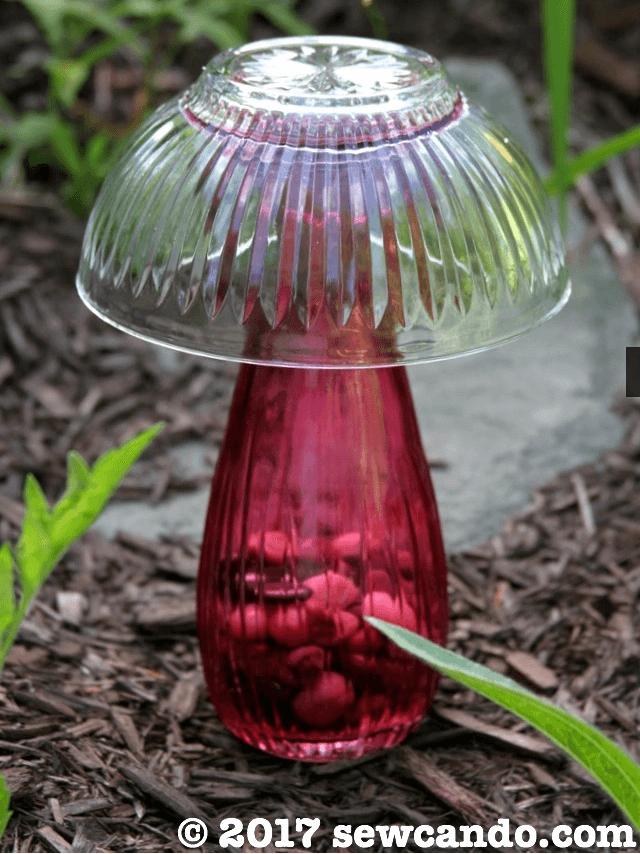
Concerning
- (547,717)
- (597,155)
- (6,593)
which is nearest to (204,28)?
(597,155)

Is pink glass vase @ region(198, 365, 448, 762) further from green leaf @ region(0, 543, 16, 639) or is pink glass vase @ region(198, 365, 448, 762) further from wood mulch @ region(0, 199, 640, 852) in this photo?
green leaf @ region(0, 543, 16, 639)

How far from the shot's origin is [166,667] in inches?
69.6

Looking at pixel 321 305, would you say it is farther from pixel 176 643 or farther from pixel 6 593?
pixel 176 643

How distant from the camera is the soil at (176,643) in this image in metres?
1.47

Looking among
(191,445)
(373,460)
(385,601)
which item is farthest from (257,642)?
(191,445)

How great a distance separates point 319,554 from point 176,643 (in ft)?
1.63

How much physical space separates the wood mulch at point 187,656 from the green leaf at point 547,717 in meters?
0.28

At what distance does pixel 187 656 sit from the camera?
5.90 feet

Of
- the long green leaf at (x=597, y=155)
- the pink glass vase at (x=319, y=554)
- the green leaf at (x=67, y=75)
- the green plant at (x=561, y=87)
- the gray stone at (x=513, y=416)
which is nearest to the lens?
the pink glass vase at (x=319, y=554)

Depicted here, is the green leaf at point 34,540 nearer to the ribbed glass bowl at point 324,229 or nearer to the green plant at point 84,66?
the ribbed glass bowl at point 324,229

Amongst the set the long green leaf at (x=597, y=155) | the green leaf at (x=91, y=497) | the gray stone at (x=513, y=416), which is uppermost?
the long green leaf at (x=597, y=155)

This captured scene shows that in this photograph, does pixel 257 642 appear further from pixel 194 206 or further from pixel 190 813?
pixel 194 206

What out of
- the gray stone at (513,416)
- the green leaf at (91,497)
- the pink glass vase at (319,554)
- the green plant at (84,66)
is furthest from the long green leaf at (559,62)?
the green leaf at (91,497)

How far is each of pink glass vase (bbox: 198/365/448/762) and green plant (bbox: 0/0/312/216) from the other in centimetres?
104
